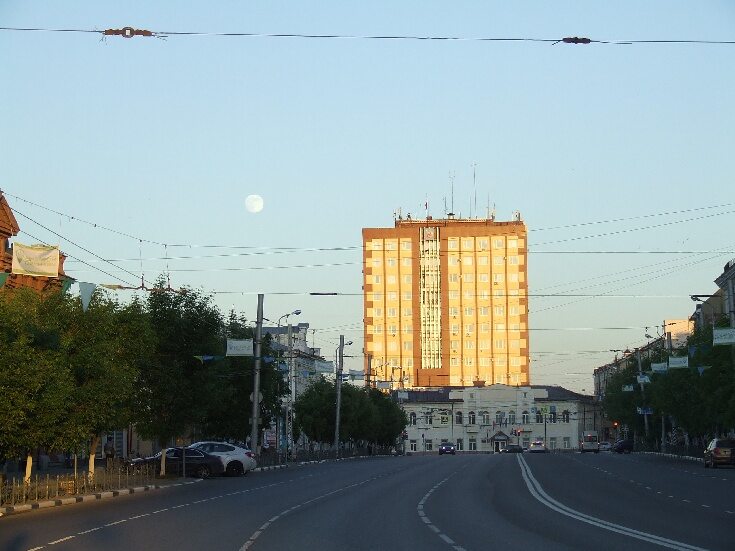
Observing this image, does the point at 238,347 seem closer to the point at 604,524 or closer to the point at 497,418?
the point at 604,524

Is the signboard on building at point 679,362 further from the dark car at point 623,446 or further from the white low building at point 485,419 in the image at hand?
the white low building at point 485,419

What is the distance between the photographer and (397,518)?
26.9 metres

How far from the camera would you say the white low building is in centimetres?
17762

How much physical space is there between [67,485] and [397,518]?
52.9 ft

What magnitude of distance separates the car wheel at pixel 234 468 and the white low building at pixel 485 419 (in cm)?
11923

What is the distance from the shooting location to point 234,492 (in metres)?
40.8

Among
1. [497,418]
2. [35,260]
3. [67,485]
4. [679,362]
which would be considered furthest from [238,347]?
[497,418]

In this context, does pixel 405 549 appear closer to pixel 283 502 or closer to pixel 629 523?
pixel 629 523

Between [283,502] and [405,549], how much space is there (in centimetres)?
1524

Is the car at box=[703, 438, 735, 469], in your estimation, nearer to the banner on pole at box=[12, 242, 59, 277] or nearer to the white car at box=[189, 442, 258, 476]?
the white car at box=[189, 442, 258, 476]

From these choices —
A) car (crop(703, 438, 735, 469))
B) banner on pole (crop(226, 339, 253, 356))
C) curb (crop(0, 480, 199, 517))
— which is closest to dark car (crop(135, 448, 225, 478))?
banner on pole (crop(226, 339, 253, 356))

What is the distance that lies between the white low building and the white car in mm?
119185

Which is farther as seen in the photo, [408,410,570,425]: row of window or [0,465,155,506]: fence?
[408,410,570,425]: row of window

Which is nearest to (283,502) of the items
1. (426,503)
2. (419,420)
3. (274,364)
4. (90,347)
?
(426,503)
